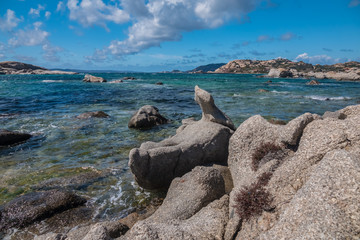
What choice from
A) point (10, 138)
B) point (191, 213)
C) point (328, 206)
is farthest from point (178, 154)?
point (10, 138)

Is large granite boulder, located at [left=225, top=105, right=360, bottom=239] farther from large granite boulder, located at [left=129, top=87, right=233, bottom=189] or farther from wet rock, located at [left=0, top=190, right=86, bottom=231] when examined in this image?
wet rock, located at [left=0, top=190, right=86, bottom=231]

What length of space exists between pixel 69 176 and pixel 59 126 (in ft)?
35.2

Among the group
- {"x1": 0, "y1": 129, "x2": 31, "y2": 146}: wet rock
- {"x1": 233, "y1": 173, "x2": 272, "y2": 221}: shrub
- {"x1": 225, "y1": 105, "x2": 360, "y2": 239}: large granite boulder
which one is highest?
{"x1": 225, "y1": 105, "x2": 360, "y2": 239}: large granite boulder

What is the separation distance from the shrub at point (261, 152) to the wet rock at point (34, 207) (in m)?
6.47

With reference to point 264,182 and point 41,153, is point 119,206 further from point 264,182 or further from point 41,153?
point 41,153

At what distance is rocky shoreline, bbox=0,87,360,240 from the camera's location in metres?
4.46

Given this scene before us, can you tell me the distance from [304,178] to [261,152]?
2.51 m

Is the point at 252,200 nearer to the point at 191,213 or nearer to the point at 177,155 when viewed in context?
the point at 191,213

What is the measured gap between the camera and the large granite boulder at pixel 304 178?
4215mm

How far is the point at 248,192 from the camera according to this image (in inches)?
243

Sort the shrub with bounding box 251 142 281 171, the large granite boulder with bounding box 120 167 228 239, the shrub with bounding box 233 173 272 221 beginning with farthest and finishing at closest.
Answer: the shrub with bounding box 251 142 281 171 < the shrub with bounding box 233 173 272 221 < the large granite boulder with bounding box 120 167 228 239

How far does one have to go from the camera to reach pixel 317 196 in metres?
4.58

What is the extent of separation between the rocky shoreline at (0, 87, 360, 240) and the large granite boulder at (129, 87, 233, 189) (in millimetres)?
44

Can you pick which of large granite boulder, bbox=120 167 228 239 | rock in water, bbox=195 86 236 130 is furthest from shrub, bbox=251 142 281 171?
rock in water, bbox=195 86 236 130
